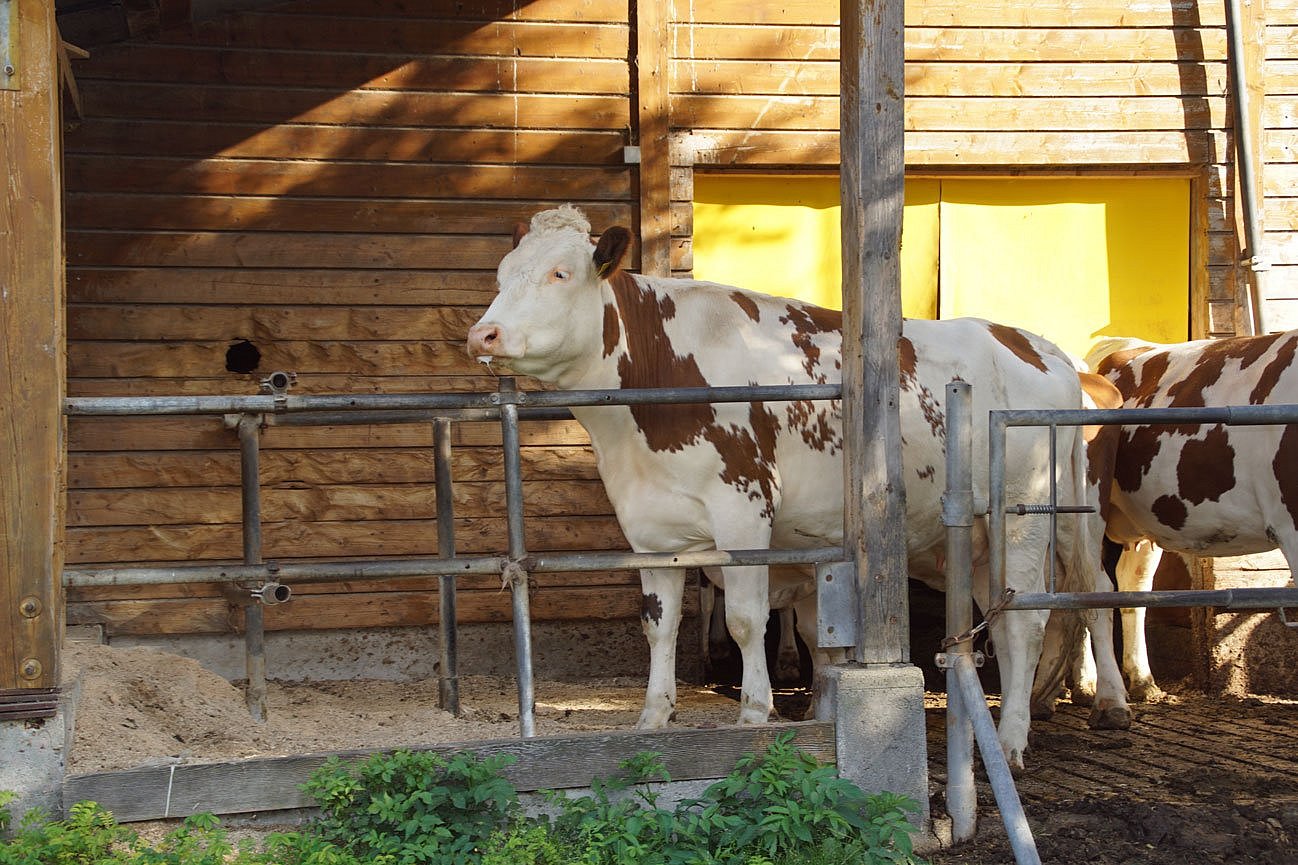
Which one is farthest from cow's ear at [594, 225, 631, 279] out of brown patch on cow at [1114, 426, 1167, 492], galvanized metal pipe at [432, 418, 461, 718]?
brown patch on cow at [1114, 426, 1167, 492]

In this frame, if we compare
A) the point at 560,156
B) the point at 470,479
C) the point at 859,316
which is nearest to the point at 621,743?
the point at 859,316

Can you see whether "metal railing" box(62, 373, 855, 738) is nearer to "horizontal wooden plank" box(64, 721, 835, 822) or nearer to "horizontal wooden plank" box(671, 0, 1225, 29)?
"horizontal wooden plank" box(64, 721, 835, 822)

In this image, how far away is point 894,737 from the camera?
475cm

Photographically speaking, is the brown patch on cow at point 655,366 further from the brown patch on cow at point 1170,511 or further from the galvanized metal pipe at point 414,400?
the brown patch on cow at point 1170,511

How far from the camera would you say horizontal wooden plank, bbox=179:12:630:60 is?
294 inches

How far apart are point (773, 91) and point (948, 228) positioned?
1351 millimetres

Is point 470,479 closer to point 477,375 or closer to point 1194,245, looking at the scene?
point 477,375

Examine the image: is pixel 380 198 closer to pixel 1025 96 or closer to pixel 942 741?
Answer: pixel 1025 96

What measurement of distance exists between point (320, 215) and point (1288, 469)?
17.2 feet

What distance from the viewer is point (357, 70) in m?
7.60

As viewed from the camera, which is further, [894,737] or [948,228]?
→ [948,228]

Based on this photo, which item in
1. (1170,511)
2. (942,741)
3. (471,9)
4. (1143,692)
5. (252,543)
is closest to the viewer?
(252,543)

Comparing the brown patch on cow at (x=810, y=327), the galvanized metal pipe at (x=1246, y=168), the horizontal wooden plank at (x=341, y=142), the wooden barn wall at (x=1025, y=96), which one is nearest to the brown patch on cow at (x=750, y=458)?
the brown patch on cow at (x=810, y=327)

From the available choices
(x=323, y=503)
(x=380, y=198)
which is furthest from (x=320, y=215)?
(x=323, y=503)
